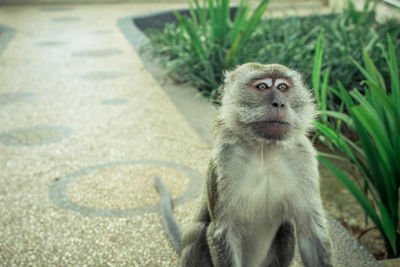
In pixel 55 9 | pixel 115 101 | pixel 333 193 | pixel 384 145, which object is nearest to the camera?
pixel 384 145

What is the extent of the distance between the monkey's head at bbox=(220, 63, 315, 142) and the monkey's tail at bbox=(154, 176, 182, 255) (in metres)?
0.82

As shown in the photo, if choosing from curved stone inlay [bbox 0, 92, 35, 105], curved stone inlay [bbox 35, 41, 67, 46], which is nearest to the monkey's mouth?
curved stone inlay [bbox 0, 92, 35, 105]

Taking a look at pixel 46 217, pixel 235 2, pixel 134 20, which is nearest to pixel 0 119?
pixel 46 217

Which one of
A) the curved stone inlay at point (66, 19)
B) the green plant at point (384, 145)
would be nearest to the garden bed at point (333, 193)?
the green plant at point (384, 145)

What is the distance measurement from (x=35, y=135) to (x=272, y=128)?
3071 mm

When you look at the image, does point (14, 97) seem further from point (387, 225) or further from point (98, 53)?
point (387, 225)

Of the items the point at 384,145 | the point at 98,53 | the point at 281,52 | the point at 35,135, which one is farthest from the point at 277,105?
the point at 98,53

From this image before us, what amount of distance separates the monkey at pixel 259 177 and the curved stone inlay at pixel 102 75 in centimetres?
450

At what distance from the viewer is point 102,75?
643cm

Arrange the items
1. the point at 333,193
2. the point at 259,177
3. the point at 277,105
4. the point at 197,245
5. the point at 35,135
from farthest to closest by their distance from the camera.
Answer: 1. the point at 35,135
2. the point at 333,193
3. the point at 197,245
4. the point at 259,177
5. the point at 277,105

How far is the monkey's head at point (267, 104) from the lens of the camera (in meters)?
1.83

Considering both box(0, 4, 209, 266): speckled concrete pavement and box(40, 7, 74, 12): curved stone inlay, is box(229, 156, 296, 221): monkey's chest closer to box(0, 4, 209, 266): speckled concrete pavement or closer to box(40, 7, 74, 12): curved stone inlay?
box(0, 4, 209, 266): speckled concrete pavement

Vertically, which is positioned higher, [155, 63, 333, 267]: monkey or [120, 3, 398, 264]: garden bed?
[155, 63, 333, 267]: monkey

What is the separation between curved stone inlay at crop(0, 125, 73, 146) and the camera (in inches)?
163
